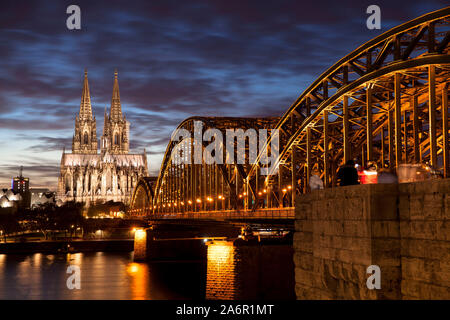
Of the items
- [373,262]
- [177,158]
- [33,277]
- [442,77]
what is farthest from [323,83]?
[177,158]

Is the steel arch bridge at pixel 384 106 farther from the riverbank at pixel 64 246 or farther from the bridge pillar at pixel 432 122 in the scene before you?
the riverbank at pixel 64 246

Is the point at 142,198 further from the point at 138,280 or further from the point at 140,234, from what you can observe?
the point at 138,280

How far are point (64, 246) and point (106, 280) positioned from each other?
56882 millimetres

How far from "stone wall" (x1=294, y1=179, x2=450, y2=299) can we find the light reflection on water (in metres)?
43.0

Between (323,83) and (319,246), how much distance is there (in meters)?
21.2

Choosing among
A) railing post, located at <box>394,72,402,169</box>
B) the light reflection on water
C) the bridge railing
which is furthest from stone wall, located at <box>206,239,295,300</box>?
railing post, located at <box>394,72,402,169</box>

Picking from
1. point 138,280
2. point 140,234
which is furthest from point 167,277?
point 140,234

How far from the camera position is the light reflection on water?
60.9 m

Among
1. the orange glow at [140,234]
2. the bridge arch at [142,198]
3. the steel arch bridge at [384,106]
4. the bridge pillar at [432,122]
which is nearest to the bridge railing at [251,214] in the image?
the steel arch bridge at [384,106]

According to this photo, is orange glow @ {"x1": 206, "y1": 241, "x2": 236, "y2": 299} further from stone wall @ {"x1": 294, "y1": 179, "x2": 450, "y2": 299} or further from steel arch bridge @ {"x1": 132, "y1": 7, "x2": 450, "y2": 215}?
stone wall @ {"x1": 294, "y1": 179, "x2": 450, "y2": 299}

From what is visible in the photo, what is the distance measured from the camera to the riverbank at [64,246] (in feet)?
407

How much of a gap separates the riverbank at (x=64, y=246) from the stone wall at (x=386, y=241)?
113498 millimetres

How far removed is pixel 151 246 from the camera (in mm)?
98938
